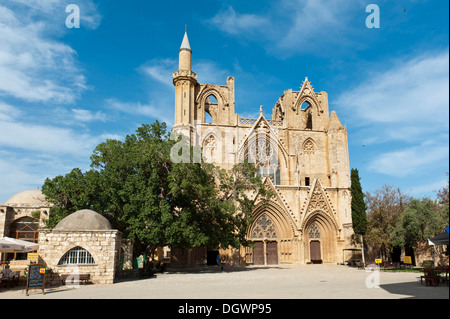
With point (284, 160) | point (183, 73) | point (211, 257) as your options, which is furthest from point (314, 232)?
point (183, 73)

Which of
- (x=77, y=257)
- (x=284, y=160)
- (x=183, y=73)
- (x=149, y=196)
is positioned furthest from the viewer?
(x=284, y=160)

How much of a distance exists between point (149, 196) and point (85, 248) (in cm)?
547

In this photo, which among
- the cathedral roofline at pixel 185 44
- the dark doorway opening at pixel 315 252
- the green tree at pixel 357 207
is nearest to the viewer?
the dark doorway opening at pixel 315 252

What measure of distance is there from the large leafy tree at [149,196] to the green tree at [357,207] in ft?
50.2

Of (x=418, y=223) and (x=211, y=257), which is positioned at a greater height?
(x=418, y=223)

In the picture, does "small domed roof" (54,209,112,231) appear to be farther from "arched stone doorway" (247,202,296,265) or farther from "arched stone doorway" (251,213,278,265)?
"arched stone doorway" (251,213,278,265)

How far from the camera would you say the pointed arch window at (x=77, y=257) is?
17.1 m

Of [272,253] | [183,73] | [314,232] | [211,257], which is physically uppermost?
[183,73]

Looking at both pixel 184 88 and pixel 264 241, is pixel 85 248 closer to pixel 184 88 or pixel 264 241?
pixel 264 241

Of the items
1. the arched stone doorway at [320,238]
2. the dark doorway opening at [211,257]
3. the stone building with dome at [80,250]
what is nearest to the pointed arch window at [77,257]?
the stone building with dome at [80,250]

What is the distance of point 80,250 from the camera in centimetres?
1734

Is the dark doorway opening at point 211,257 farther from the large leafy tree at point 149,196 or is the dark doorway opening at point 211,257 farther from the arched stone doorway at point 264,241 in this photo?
the large leafy tree at point 149,196

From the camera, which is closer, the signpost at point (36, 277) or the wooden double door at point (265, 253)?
the signpost at point (36, 277)
